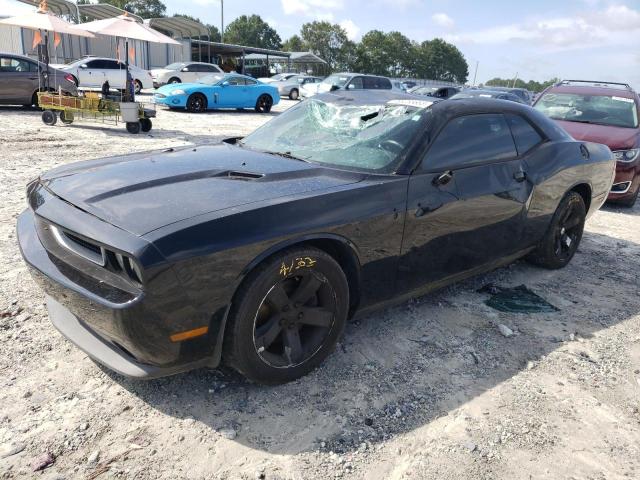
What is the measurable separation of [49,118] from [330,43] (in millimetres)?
81998

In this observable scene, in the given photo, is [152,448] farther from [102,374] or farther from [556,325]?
[556,325]

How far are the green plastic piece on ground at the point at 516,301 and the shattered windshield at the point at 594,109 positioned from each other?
5.09 metres

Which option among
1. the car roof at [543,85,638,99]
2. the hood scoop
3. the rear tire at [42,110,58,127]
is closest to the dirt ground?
the hood scoop

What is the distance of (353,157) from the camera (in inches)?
126

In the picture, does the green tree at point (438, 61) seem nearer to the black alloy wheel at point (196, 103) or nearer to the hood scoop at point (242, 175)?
the black alloy wheel at point (196, 103)

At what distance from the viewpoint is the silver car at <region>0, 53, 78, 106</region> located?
13.3 meters

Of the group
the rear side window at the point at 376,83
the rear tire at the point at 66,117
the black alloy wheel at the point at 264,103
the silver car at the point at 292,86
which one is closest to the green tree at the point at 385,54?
the silver car at the point at 292,86

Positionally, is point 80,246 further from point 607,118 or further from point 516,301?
point 607,118

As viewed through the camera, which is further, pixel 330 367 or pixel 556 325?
pixel 556 325

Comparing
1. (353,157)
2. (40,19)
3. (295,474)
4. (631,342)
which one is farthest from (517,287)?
(40,19)

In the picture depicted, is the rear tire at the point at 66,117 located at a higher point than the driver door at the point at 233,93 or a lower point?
lower

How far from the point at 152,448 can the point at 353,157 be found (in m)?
1.96

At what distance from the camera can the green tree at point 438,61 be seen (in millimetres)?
108812

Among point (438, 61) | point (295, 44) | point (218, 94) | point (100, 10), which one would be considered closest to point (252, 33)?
point (295, 44)
